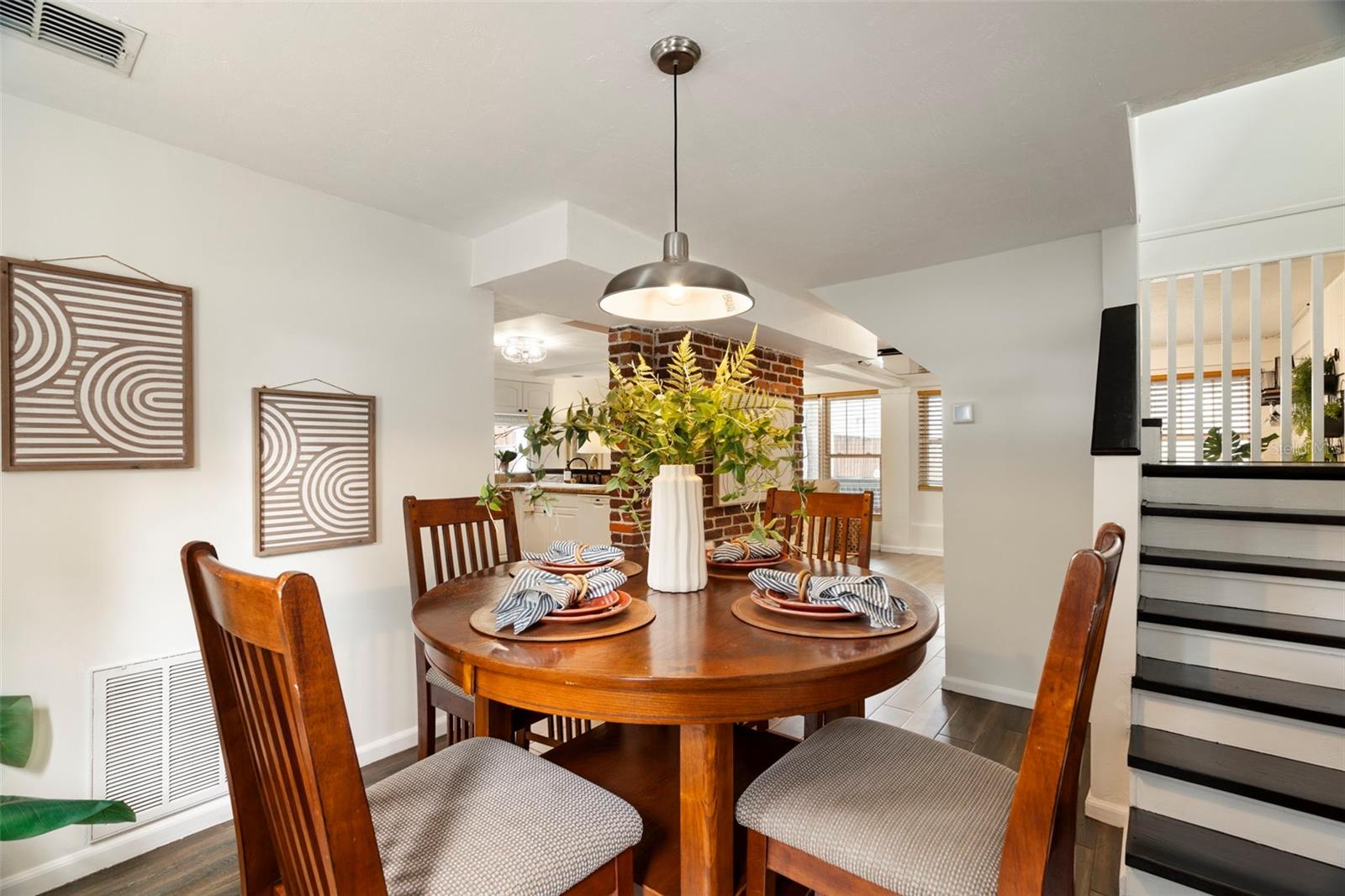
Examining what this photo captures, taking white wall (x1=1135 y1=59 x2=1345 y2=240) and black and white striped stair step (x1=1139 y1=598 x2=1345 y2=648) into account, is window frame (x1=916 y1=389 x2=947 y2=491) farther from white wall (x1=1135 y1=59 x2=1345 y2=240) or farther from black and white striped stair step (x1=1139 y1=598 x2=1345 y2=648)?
black and white striped stair step (x1=1139 y1=598 x2=1345 y2=648)

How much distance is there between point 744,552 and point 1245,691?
4.71 ft

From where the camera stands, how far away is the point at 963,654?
10.7 ft

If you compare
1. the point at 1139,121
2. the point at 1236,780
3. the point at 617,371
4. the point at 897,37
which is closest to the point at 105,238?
the point at 617,371

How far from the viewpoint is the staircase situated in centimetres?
148

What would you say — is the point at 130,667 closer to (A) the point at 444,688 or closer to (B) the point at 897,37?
A: (A) the point at 444,688

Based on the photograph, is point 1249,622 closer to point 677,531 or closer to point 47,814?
point 677,531

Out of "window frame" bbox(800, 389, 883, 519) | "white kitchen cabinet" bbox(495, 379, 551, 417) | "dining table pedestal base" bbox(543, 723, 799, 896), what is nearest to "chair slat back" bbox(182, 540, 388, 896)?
"dining table pedestal base" bbox(543, 723, 799, 896)

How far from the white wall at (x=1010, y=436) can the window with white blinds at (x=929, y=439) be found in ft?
14.1

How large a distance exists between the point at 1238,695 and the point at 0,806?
321cm

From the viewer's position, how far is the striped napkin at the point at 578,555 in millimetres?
1839

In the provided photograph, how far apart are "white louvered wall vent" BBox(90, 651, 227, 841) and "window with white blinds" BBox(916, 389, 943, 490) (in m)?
7.09

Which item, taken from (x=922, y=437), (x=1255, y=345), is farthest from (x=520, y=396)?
(x=1255, y=345)

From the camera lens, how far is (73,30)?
4.91ft

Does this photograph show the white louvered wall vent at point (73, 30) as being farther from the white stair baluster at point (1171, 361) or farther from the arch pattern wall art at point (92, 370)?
the white stair baluster at point (1171, 361)
